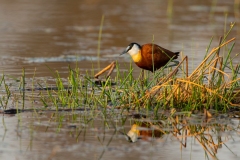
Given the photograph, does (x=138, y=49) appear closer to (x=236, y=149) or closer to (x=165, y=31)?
(x=236, y=149)

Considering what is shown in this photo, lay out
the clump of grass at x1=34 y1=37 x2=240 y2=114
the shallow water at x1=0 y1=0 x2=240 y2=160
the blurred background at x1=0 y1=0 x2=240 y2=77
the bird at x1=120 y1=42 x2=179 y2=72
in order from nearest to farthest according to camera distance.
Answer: the shallow water at x1=0 y1=0 x2=240 y2=160 → the clump of grass at x1=34 y1=37 x2=240 y2=114 → the bird at x1=120 y1=42 x2=179 y2=72 → the blurred background at x1=0 y1=0 x2=240 y2=77

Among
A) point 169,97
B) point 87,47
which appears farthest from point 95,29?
point 169,97

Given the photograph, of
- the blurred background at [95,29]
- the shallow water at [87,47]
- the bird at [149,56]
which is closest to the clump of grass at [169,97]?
the shallow water at [87,47]

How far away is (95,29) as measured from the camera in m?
14.0

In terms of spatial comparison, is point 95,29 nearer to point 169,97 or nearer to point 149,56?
point 149,56

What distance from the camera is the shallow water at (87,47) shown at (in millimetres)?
4887

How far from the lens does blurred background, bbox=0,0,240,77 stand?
10.2 m

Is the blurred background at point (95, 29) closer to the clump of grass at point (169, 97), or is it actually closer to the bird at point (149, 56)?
the bird at point (149, 56)

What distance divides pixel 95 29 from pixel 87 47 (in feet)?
8.39

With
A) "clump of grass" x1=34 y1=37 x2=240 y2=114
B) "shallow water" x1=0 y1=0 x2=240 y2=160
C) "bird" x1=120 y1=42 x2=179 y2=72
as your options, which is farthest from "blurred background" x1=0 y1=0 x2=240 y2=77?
"clump of grass" x1=34 y1=37 x2=240 y2=114

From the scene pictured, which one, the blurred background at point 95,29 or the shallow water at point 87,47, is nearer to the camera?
the shallow water at point 87,47

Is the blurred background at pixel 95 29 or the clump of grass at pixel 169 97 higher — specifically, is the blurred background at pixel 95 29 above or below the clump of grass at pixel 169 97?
above

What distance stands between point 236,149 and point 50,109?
2.06 m

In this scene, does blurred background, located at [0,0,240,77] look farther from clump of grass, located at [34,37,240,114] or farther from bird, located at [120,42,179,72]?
clump of grass, located at [34,37,240,114]
